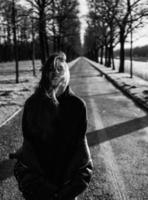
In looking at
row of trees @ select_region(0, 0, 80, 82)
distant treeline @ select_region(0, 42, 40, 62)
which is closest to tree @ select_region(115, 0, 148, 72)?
row of trees @ select_region(0, 0, 80, 82)

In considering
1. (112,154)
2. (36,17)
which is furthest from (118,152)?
(36,17)

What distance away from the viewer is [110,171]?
15.8ft

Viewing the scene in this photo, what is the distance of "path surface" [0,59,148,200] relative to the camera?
13.3ft

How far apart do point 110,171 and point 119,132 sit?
2.53 m

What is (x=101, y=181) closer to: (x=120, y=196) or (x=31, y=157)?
(x=120, y=196)

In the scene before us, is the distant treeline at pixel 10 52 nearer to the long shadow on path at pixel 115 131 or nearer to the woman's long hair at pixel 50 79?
the long shadow on path at pixel 115 131

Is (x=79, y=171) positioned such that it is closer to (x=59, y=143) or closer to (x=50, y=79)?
(x=59, y=143)

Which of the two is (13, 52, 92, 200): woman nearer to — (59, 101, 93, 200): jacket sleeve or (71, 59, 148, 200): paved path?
(59, 101, 93, 200): jacket sleeve

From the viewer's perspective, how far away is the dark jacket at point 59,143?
216 centimetres

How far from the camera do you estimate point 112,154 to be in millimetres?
5637

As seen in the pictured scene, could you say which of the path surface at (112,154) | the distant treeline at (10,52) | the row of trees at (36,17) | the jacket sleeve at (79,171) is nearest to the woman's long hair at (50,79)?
the jacket sleeve at (79,171)

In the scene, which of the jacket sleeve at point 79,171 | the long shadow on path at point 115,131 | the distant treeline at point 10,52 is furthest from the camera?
the distant treeline at point 10,52

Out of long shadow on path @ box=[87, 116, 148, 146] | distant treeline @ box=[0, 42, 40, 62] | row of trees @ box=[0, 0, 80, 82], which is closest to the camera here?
long shadow on path @ box=[87, 116, 148, 146]

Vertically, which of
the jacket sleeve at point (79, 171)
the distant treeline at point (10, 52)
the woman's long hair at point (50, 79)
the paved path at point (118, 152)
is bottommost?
the paved path at point (118, 152)
